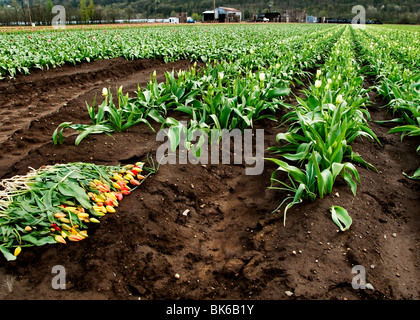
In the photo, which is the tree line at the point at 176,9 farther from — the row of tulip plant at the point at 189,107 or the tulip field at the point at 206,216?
the tulip field at the point at 206,216

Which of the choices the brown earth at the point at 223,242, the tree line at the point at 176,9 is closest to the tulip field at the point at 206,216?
the brown earth at the point at 223,242

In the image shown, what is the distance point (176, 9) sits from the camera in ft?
406

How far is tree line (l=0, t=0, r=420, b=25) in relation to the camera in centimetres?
4795

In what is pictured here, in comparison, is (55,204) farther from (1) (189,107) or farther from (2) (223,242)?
(1) (189,107)

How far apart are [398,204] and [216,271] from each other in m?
1.81

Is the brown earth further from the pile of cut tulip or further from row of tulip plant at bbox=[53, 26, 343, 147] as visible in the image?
row of tulip plant at bbox=[53, 26, 343, 147]

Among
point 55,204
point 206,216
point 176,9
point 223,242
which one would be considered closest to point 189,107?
point 206,216

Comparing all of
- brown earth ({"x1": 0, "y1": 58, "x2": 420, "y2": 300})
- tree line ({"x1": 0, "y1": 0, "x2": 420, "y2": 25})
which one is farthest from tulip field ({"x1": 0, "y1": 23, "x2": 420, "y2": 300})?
tree line ({"x1": 0, "y1": 0, "x2": 420, "y2": 25})

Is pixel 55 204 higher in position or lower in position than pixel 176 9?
lower

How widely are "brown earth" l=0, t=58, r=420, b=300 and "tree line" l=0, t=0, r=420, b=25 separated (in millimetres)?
49603

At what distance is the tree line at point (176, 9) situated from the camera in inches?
1888

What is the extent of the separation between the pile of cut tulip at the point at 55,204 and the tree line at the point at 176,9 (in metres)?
49.5

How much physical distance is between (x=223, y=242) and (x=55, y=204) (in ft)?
4.06

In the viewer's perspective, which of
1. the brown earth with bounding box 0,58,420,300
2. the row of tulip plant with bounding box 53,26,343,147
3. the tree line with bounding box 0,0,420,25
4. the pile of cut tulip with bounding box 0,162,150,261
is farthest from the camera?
the tree line with bounding box 0,0,420,25
